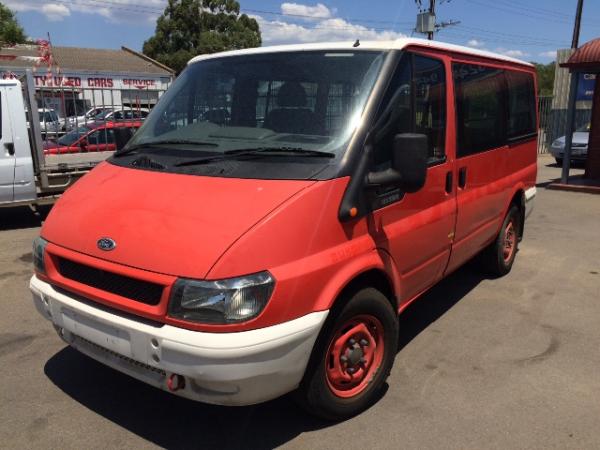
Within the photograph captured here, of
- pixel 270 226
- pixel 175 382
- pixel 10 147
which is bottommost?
pixel 175 382

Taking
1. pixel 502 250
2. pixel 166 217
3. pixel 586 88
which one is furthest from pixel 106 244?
pixel 586 88

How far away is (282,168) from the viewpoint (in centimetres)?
278

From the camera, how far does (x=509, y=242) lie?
5750mm

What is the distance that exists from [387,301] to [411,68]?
1.45 m

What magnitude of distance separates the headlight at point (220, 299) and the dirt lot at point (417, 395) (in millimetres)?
889

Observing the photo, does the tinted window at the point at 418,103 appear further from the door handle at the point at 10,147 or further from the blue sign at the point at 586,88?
the blue sign at the point at 586,88

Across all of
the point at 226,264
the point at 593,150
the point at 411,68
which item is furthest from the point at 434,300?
the point at 593,150

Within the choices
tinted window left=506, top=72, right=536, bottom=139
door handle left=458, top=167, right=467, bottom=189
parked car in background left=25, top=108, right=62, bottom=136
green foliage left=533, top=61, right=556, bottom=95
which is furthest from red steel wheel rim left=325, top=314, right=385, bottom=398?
green foliage left=533, top=61, right=556, bottom=95

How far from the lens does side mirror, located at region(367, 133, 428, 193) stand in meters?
2.78

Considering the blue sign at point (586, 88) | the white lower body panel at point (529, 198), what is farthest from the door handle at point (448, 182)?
the blue sign at point (586, 88)

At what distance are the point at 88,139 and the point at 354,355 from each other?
7629 millimetres

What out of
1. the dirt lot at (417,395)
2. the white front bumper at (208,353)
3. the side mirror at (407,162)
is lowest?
the dirt lot at (417,395)

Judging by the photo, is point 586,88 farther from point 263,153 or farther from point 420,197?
point 263,153

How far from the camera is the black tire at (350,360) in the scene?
109 inches
